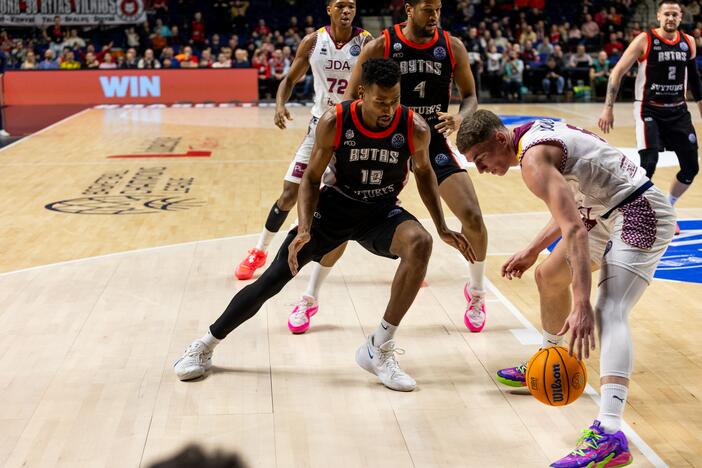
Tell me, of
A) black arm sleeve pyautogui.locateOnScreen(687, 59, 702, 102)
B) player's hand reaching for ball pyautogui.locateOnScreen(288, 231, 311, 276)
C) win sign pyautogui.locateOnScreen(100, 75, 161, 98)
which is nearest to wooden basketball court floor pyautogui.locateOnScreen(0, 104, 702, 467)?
player's hand reaching for ball pyautogui.locateOnScreen(288, 231, 311, 276)

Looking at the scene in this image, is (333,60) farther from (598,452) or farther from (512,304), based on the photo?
(598,452)

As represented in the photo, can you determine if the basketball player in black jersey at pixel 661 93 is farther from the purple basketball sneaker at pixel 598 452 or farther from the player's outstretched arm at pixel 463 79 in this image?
the purple basketball sneaker at pixel 598 452

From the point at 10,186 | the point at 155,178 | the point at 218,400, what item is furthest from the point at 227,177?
the point at 218,400

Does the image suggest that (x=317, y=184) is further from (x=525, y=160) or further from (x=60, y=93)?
(x=60, y=93)

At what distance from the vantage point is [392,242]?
462cm

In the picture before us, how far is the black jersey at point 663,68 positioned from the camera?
810 centimetres

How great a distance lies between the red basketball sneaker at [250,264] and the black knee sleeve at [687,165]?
4.13m

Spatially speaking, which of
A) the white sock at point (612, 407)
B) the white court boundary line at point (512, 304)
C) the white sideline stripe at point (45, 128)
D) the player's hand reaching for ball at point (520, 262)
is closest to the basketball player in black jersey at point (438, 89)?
the white court boundary line at point (512, 304)

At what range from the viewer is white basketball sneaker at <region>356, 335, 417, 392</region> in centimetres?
454

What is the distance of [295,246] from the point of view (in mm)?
4359

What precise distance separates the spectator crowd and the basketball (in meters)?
19.2

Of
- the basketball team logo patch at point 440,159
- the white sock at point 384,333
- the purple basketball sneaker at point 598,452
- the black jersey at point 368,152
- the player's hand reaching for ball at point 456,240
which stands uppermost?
the black jersey at point 368,152

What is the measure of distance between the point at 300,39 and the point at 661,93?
17785mm

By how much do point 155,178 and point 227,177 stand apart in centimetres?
93
